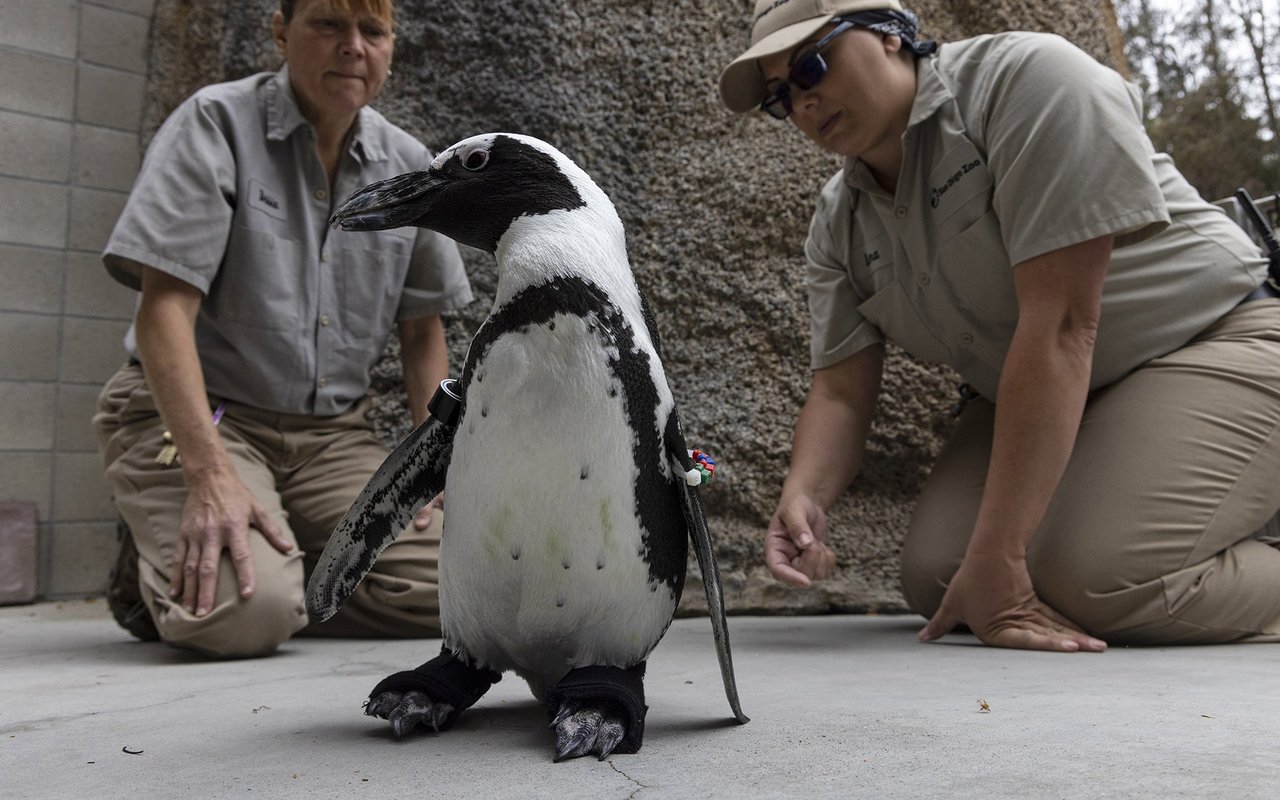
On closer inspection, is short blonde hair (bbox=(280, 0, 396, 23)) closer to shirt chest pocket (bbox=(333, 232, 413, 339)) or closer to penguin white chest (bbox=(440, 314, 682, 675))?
shirt chest pocket (bbox=(333, 232, 413, 339))

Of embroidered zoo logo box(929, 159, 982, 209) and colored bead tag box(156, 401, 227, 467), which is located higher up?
embroidered zoo logo box(929, 159, 982, 209)

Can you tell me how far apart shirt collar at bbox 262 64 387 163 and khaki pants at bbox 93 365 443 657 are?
498 millimetres

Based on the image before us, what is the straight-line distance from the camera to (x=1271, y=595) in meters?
1.61

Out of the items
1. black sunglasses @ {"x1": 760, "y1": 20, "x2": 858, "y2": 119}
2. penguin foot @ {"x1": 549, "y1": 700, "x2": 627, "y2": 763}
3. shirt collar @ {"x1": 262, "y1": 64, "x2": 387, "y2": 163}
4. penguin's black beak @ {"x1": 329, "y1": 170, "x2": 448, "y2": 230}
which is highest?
black sunglasses @ {"x1": 760, "y1": 20, "x2": 858, "y2": 119}

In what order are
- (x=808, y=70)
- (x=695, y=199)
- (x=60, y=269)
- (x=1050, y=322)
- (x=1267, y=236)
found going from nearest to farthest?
(x=1050, y=322), (x=808, y=70), (x=1267, y=236), (x=695, y=199), (x=60, y=269)

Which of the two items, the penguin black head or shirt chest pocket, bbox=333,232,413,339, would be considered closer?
the penguin black head

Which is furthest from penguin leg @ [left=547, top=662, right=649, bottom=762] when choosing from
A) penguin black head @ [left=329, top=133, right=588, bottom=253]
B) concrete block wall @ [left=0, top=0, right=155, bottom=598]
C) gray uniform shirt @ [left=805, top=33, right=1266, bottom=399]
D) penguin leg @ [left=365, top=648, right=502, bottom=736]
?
concrete block wall @ [left=0, top=0, right=155, bottom=598]

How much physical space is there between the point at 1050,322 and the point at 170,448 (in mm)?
1457

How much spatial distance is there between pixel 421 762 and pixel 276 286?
1.20m

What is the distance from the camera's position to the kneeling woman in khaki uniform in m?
1.55

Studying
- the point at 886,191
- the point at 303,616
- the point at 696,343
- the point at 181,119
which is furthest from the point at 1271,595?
the point at 181,119

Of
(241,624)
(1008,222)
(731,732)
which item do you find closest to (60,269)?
(241,624)

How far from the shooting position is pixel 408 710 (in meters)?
0.95

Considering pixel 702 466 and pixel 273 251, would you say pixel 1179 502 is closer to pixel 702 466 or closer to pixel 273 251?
pixel 702 466
